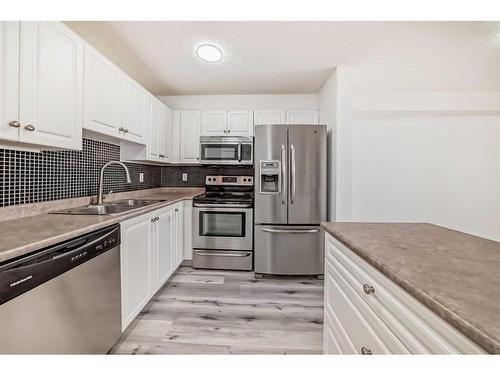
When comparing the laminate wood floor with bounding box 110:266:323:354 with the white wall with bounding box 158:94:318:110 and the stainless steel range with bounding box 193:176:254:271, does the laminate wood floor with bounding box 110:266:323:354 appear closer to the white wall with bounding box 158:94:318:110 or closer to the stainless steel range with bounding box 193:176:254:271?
the stainless steel range with bounding box 193:176:254:271

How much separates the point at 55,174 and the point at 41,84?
740mm

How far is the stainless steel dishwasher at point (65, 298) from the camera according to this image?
3.02ft

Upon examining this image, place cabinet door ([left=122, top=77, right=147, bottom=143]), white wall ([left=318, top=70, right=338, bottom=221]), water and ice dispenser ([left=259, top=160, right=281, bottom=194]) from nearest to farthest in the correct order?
cabinet door ([left=122, top=77, right=147, bottom=143]), white wall ([left=318, top=70, right=338, bottom=221]), water and ice dispenser ([left=259, top=160, right=281, bottom=194])

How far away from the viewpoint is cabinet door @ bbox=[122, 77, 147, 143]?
224 cm

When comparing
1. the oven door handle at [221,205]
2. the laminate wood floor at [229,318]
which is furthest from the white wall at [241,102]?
the laminate wood floor at [229,318]

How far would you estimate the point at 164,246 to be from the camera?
2.45 meters

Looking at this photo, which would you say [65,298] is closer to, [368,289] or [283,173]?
[368,289]

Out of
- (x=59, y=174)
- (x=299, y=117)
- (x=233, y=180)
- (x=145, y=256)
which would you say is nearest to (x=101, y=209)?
(x=59, y=174)

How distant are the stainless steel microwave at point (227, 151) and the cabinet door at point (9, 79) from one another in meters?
2.14

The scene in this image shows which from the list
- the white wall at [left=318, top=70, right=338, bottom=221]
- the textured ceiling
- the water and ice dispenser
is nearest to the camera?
the textured ceiling

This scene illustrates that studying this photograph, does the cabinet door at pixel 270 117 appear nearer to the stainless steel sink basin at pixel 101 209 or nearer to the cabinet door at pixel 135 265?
the stainless steel sink basin at pixel 101 209

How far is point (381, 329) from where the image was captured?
806 millimetres

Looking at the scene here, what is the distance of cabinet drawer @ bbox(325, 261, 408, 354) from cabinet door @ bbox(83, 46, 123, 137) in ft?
6.00

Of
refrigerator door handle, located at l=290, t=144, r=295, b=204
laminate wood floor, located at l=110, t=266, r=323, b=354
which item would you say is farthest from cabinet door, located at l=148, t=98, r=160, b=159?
refrigerator door handle, located at l=290, t=144, r=295, b=204
